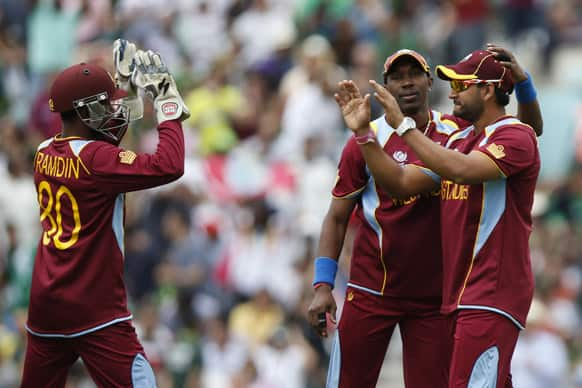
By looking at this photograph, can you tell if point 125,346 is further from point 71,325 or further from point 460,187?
point 460,187

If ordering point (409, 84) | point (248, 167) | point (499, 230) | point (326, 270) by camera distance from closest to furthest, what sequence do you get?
point (499, 230) → point (409, 84) → point (326, 270) → point (248, 167)

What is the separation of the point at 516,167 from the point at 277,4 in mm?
11417

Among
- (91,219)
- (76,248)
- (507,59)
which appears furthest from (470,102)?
(76,248)

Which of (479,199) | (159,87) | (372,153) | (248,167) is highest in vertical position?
(159,87)

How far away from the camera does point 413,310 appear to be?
7.81 meters

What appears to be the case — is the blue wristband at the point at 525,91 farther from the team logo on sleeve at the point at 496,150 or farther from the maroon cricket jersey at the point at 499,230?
the team logo on sleeve at the point at 496,150

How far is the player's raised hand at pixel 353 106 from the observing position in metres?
7.16

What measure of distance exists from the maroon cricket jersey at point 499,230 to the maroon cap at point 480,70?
248mm

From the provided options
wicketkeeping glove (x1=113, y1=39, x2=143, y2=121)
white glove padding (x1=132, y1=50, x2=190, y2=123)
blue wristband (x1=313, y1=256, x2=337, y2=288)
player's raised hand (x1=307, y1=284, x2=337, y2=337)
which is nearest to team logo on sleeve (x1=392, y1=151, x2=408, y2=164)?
blue wristband (x1=313, y1=256, x2=337, y2=288)

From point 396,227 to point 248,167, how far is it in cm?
763

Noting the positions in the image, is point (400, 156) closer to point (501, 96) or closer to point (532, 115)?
point (501, 96)

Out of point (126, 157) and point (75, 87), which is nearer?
point (126, 157)

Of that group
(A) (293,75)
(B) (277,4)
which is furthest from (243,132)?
(B) (277,4)

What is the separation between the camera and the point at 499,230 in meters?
7.14
